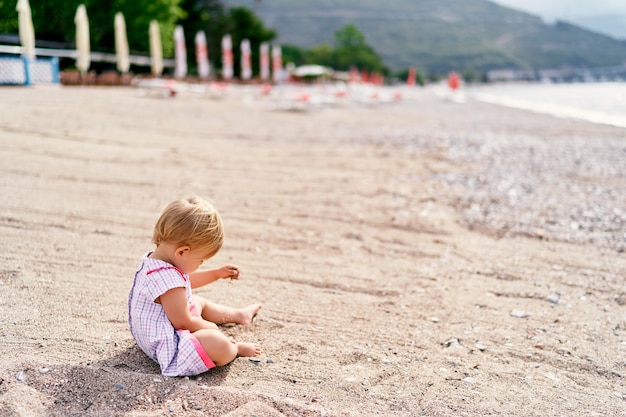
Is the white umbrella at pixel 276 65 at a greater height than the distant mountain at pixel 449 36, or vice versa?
the distant mountain at pixel 449 36

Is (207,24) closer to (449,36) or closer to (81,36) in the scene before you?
(81,36)

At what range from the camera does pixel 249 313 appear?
122 inches

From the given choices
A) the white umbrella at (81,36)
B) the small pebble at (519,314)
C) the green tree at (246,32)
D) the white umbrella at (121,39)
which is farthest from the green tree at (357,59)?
the small pebble at (519,314)

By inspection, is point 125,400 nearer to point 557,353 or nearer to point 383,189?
point 557,353

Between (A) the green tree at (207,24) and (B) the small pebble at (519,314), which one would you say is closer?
(B) the small pebble at (519,314)

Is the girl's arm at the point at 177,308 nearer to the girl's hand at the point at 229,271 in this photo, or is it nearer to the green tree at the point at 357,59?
the girl's hand at the point at 229,271

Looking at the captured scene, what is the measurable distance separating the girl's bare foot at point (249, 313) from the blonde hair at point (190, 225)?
2.27 ft

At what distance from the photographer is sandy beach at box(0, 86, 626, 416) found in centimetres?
241

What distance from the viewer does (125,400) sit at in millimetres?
2217

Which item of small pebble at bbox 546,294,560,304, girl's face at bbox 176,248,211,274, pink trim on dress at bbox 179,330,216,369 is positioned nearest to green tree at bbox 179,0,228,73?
small pebble at bbox 546,294,560,304

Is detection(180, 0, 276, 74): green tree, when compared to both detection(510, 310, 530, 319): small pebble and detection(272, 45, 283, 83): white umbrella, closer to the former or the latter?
detection(272, 45, 283, 83): white umbrella

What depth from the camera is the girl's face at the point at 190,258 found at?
8.26 feet

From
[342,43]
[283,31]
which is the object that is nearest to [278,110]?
[342,43]

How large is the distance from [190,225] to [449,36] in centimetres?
16171
